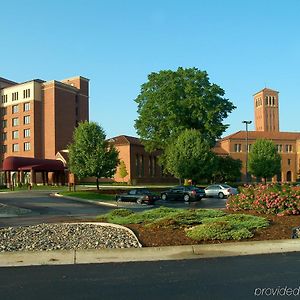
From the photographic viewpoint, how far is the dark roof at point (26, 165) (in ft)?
221

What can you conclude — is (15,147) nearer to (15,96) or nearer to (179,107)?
(15,96)

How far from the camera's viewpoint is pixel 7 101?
9800 cm

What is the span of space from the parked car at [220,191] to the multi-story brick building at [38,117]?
171 ft

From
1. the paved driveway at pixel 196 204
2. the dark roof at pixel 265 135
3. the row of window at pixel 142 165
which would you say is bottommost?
the paved driveway at pixel 196 204

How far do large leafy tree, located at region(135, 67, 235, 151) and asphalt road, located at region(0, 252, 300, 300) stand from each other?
48040 millimetres

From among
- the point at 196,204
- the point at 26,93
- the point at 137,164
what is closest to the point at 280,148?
the point at 137,164

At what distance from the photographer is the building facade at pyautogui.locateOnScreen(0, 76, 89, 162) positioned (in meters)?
91.8

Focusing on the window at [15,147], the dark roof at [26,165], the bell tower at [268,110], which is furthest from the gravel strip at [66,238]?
the bell tower at [268,110]

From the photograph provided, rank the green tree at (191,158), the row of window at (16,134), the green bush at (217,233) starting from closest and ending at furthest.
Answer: the green bush at (217,233) < the green tree at (191,158) < the row of window at (16,134)

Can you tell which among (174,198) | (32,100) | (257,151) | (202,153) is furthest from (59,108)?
(174,198)

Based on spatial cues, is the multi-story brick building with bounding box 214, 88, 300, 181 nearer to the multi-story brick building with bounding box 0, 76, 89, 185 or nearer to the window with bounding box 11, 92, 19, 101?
the multi-story brick building with bounding box 0, 76, 89, 185

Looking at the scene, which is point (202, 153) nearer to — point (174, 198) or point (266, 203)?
point (174, 198)

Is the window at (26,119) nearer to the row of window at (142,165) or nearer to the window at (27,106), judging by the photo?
the window at (27,106)

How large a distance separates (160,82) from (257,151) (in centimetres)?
1932
